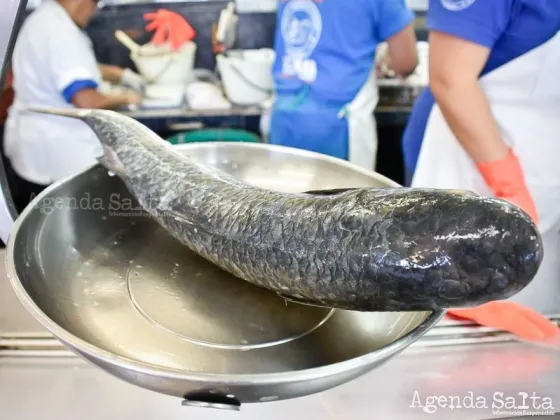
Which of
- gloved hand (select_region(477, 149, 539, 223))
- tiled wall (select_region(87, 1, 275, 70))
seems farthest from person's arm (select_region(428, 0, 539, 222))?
tiled wall (select_region(87, 1, 275, 70))

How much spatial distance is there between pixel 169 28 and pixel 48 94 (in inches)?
24.5

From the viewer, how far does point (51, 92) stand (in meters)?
1.64

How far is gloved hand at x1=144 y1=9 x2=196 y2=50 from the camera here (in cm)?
206

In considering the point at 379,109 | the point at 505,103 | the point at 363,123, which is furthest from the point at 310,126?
the point at 505,103

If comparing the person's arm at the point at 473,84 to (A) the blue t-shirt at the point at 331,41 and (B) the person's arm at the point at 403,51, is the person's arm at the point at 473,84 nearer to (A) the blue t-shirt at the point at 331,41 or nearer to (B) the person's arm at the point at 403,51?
(A) the blue t-shirt at the point at 331,41

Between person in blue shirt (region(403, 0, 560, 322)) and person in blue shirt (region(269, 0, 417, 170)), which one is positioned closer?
person in blue shirt (region(403, 0, 560, 322))

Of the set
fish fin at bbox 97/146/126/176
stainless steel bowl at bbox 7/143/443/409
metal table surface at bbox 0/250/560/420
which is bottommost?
metal table surface at bbox 0/250/560/420

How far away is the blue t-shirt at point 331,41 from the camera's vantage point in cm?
159

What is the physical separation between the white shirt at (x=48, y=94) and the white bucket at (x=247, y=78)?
20.5 inches

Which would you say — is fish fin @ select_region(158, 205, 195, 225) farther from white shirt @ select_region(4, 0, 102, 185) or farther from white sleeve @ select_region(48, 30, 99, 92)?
white sleeve @ select_region(48, 30, 99, 92)

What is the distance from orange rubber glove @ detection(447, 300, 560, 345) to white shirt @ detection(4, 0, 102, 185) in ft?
3.89

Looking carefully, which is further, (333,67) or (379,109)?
(379,109)

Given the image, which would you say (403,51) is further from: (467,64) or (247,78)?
(467,64)

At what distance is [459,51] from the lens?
107cm
